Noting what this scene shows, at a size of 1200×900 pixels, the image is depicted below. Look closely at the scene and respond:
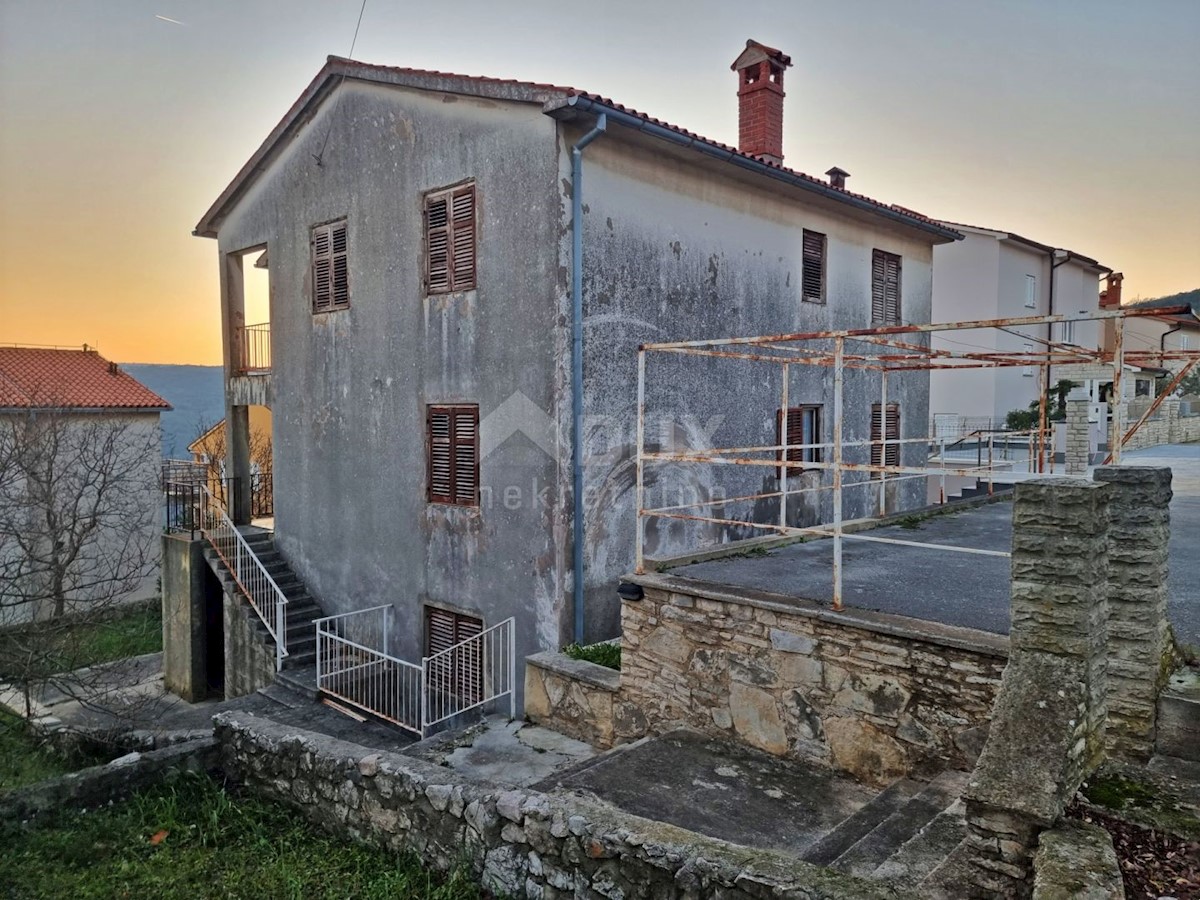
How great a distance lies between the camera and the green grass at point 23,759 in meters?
9.65

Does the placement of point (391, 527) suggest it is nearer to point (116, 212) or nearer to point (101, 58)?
point (101, 58)

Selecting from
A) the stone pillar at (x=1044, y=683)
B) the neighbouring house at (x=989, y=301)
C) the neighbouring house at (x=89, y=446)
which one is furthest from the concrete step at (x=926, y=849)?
the neighbouring house at (x=989, y=301)

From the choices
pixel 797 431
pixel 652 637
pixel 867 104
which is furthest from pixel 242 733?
pixel 867 104

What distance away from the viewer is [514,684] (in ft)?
31.1

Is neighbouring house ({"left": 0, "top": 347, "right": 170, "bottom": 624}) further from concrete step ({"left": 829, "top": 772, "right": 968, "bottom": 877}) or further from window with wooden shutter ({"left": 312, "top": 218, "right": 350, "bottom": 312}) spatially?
concrete step ({"left": 829, "top": 772, "right": 968, "bottom": 877})

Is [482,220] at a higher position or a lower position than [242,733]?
higher

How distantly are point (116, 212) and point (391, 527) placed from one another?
10.6 metres

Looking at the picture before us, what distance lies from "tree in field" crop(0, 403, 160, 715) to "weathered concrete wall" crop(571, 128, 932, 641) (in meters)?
8.17

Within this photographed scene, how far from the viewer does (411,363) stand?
10.9m

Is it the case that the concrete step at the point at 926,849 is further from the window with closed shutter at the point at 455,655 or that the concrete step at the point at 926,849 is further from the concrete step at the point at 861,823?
the window with closed shutter at the point at 455,655

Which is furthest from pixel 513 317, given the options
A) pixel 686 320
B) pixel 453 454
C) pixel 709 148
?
pixel 709 148

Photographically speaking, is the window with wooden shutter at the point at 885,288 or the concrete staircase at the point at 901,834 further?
the window with wooden shutter at the point at 885,288

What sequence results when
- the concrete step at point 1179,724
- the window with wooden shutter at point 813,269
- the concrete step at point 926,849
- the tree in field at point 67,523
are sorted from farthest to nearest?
1. the window with wooden shutter at point 813,269
2. the tree in field at point 67,523
3. the concrete step at point 1179,724
4. the concrete step at point 926,849

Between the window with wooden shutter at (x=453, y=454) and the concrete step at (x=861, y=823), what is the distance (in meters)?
6.34
